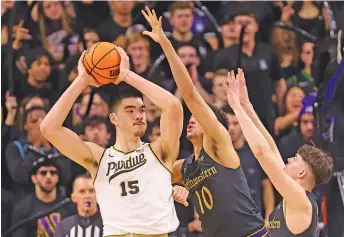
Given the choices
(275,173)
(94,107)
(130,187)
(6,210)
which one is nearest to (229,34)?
(94,107)

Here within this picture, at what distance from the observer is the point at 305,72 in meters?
8.87

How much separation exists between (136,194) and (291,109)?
378 cm

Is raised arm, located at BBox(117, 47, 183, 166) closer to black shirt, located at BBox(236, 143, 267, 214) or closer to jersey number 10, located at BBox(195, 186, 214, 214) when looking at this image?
jersey number 10, located at BBox(195, 186, 214, 214)

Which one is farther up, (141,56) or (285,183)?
(141,56)

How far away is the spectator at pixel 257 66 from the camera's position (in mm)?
8570

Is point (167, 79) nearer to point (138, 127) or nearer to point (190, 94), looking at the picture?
point (138, 127)

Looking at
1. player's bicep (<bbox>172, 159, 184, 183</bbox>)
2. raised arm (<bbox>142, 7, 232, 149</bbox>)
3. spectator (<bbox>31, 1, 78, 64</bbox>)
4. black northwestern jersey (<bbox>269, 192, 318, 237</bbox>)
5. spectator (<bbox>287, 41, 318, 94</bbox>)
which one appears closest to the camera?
black northwestern jersey (<bbox>269, 192, 318, 237</bbox>)

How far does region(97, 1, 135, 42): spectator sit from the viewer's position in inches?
356

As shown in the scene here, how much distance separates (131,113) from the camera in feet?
18.0

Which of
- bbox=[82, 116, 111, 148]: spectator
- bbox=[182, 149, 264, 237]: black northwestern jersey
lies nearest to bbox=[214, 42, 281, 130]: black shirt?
bbox=[82, 116, 111, 148]: spectator

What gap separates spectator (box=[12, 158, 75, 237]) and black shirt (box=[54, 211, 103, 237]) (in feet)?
0.84

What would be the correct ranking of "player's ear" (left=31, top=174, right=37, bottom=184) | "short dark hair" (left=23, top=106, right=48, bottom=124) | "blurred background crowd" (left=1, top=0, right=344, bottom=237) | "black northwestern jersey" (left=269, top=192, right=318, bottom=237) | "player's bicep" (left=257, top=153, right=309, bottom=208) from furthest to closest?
"short dark hair" (left=23, top=106, right=48, bottom=124) < "player's ear" (left=31, top=174, right=37, bottom=184) < "blurred background crowd" (left=1, top=0, right=344, bottom=237) < "black northwestern jersey" (left=269, top=192, right=318, bottom=237) < "player's bicep" (left=257, top=153, right=309, bottom=208)

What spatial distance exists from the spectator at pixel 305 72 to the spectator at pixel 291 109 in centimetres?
13

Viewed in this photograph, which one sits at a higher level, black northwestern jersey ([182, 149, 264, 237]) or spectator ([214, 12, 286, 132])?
spectator ([214, 12, 286, 132])
